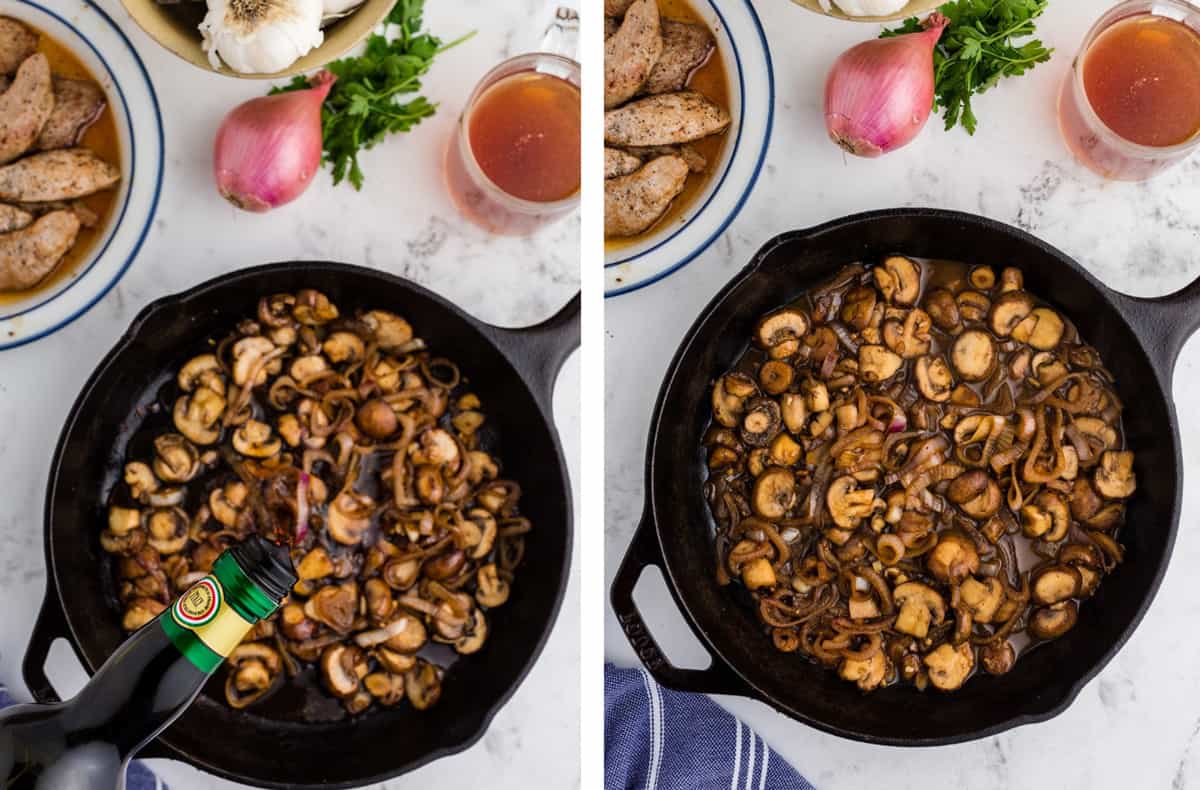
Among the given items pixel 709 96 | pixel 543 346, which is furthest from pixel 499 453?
pixel 709 96

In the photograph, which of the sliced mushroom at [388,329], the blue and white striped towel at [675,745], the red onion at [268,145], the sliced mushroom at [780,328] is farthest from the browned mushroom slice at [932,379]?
the red onion at [268,145]

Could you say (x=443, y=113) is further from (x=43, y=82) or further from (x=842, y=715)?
(x=842, y=715)

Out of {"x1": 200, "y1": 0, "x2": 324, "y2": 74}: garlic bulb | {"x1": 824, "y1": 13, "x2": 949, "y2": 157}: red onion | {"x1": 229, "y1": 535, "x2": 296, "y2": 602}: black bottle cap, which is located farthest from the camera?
{"x1": 824, "y1": 13, "x2": 949, "y2": 157}: red onion

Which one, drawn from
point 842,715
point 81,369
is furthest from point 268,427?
point 842,715

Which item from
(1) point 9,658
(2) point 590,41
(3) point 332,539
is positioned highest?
(2) point 590,41

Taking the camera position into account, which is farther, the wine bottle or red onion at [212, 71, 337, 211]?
red onion at [212, 71, 337, 211]

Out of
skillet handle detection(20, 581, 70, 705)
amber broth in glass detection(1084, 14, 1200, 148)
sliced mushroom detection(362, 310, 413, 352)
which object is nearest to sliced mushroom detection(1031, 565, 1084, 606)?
amber broth in glass detection(1084, 14, 1200, 148)

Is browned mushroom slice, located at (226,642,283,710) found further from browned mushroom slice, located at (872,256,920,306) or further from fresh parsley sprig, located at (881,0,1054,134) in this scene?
fresh parsley sprig, located at (881,0,1054,134)
